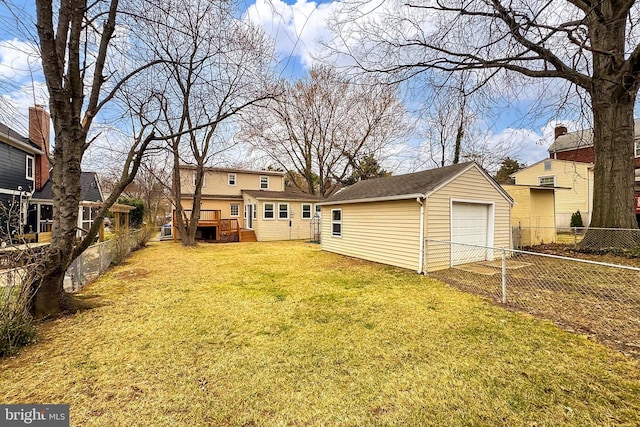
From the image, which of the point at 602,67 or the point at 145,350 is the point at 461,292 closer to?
the point at 145,350

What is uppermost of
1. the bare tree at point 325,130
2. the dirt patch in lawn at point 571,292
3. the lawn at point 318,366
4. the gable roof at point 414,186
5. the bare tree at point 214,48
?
the bare tree at point 325,130

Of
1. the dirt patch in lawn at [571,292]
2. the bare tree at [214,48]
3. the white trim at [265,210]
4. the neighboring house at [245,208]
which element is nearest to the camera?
the dirt patch in lawn at [571,292]

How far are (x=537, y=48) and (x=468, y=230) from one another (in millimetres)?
5177

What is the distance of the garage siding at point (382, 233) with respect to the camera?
26.5ft

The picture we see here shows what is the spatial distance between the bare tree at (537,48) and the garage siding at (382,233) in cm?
403

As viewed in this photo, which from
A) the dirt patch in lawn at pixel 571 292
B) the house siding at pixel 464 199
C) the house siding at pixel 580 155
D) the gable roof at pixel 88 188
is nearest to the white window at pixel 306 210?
the house siding at pixel 464 199

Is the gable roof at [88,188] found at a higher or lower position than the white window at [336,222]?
higher

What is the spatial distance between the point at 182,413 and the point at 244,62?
641 cm

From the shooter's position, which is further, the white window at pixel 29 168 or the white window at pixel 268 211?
the white window at pixel 268 211

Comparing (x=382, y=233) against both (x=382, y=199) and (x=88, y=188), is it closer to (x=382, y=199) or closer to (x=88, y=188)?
(x=382, y=199)

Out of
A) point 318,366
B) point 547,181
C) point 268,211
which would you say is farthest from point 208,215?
point 547,181

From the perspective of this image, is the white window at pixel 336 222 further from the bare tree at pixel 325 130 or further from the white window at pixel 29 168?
the white window at pixel 29 168

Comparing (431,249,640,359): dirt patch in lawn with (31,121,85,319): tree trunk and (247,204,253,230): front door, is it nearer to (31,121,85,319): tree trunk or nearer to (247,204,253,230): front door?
(31,121,85,319): tree trunk

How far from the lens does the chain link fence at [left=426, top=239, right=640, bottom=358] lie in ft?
13.5
